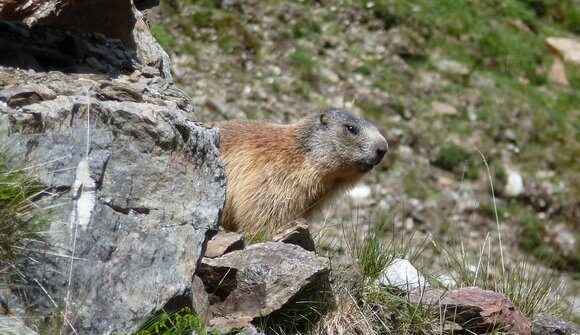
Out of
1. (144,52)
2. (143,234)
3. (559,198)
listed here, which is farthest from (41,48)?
(559,198)

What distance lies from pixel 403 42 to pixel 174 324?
12.9m

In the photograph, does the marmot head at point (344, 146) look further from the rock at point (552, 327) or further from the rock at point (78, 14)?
the rock at point (552, 327)

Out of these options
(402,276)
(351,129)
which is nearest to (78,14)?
(402,276)

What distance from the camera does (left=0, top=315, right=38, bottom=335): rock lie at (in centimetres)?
472

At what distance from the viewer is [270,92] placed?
16.3 metres

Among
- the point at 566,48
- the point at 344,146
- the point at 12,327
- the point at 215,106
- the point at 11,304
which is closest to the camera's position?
the point at 12,327

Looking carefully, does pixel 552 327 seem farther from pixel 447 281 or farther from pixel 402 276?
pixel 402 276

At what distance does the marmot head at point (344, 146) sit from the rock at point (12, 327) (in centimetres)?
497

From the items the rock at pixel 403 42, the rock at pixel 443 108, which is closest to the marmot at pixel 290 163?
the rock at pixel 443 108

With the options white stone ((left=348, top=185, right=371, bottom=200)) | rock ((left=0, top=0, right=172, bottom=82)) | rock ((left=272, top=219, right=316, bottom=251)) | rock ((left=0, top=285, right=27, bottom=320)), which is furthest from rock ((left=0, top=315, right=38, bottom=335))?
white stone ((left=348, top=185, right=371, bottom=200))

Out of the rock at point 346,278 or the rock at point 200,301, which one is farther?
the rock at point 346,278

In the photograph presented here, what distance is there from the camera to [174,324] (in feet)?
18.1

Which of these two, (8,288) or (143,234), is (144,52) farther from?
(8,288)

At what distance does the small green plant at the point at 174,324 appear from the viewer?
5379mm
